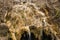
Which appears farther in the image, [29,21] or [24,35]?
[29,21]

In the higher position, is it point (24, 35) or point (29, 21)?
point (29, 21)

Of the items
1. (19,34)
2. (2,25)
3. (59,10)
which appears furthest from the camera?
(59,10)

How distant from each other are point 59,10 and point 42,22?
0.96 m

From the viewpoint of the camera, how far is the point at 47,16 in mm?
5961

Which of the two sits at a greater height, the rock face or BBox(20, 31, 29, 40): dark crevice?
the rock face

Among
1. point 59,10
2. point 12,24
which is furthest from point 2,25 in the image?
point 59,10

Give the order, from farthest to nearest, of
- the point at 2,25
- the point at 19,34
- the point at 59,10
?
1. the point at 59,10
2. the point at 2,25
3. the point at 19,34

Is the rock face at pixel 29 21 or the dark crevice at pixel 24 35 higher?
the rock face at pixel 29 21

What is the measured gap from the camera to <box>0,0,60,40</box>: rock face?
536cm

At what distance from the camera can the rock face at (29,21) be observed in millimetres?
5359

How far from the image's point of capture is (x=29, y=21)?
5.50m

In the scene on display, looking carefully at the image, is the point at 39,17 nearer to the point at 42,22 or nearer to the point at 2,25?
the point at 42,22

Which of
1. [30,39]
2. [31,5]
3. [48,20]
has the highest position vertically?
[31,5]

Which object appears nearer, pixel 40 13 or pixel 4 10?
pixel 40 13
